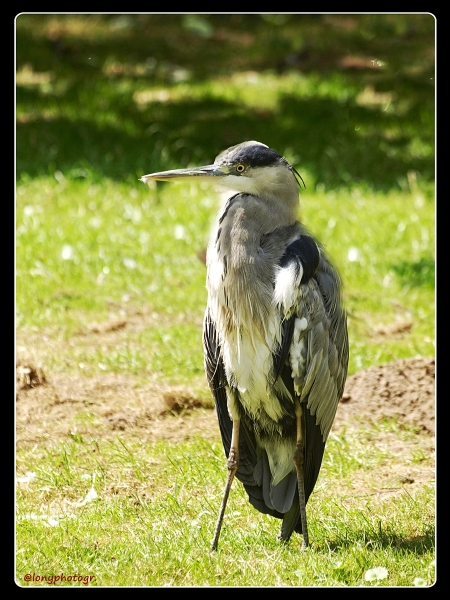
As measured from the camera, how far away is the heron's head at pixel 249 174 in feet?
14.4

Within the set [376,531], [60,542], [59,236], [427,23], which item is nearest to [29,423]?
[60,542]

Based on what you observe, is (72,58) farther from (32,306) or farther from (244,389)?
(244,389)

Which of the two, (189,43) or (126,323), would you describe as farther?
(189,43)

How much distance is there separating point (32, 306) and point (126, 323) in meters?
0.80

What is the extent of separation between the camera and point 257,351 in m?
4.32

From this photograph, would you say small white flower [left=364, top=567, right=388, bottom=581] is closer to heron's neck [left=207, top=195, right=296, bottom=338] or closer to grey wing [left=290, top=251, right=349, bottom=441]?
grey wing [left=290, top=251, right=349, bottom=441]

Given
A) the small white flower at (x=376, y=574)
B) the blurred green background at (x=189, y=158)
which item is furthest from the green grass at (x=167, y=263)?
the small white flower at (x=376, y=574)

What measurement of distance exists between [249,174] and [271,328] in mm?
735

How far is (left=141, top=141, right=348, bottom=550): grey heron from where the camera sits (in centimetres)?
429

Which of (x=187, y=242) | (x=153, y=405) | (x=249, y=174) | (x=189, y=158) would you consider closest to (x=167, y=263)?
(x=187, y=242)

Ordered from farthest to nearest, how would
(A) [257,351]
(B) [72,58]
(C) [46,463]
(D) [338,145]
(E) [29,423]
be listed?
(B) [72,58], (D) [338,145], (E) [29,423], (C) [46,463], (A) [257,351]

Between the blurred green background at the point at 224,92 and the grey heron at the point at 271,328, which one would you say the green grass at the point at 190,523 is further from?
the blurred green background at the point at 224,92

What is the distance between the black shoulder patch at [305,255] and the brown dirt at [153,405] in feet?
5.82

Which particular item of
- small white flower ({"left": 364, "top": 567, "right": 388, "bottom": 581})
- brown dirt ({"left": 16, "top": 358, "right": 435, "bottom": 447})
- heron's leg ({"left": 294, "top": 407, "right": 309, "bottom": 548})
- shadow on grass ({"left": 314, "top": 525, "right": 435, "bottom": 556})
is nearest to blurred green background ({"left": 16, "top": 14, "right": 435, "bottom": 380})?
brown dirt ({"left": 16, "top": 358, "right": 435, "bottom": 447})
